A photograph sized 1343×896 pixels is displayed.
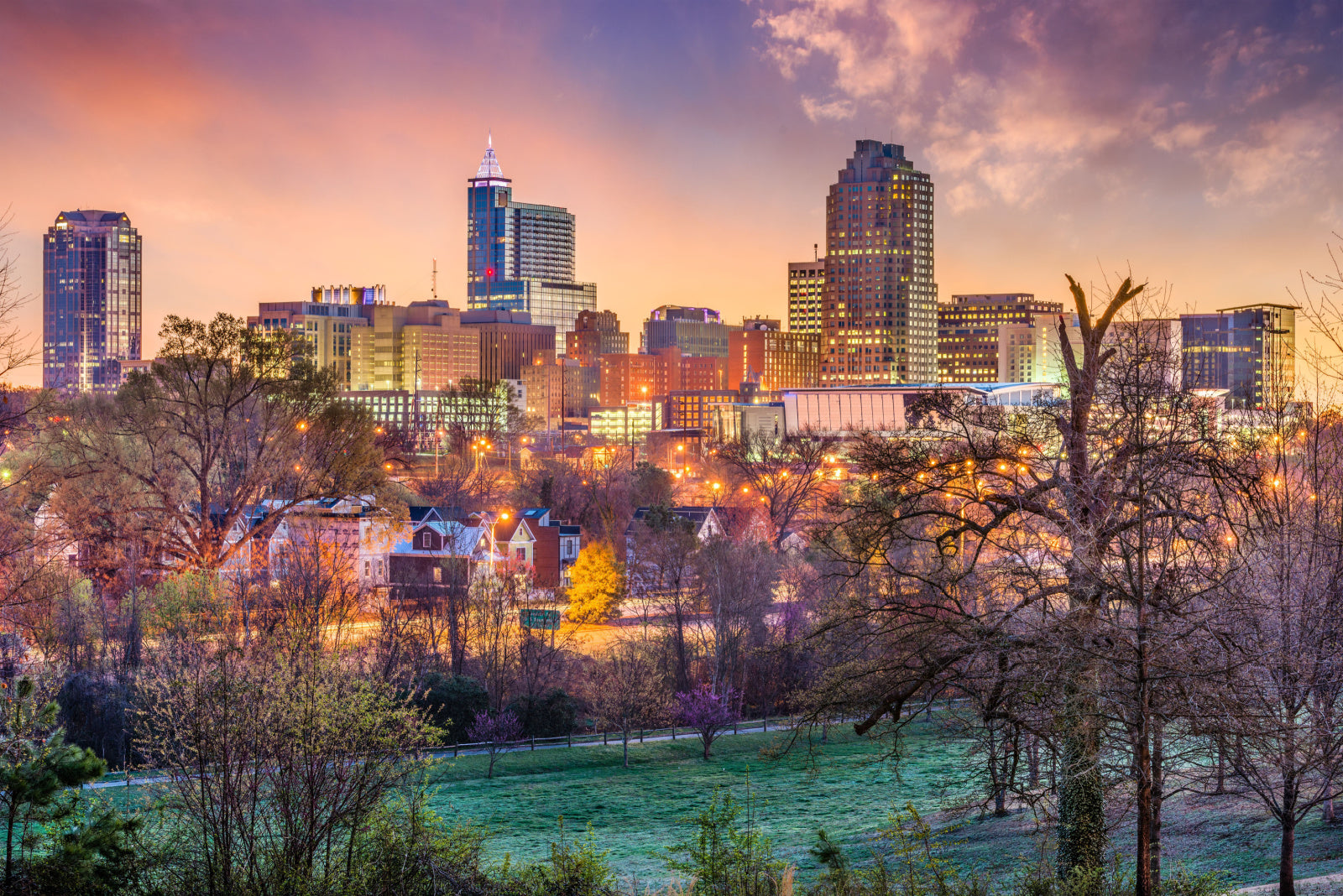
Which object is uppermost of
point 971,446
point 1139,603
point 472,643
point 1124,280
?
point 1124,280

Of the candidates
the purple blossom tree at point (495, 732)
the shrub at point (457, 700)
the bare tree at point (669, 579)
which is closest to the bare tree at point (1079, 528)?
the purple blossom tree at point (495, 732)

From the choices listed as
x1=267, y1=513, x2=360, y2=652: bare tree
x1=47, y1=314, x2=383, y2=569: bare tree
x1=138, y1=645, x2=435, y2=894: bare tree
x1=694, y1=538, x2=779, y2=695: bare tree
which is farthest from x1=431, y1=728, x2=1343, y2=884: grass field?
x1=47, y1=314, x2=383, y2=569: bare tree

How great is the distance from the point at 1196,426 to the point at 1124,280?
207 centimetres

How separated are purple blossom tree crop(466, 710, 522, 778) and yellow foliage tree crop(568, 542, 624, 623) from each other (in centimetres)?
1539

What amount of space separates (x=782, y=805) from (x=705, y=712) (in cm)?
549

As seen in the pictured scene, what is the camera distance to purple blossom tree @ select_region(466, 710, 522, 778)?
36.8 meters

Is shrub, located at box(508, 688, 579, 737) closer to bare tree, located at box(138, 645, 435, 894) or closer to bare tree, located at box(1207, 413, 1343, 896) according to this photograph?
bare tree, located at box(138, 645, 435, 894)

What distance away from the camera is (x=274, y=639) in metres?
28.2

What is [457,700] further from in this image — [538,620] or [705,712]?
[705,712]

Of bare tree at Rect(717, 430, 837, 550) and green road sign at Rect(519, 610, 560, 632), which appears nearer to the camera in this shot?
green road sign at Rect(519, 610, 560, 632)

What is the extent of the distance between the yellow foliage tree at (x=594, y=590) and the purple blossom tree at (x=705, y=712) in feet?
43.5

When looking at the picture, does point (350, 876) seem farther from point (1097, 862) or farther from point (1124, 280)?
point (1124, 280)

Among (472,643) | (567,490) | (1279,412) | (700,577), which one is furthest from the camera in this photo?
(567,490)

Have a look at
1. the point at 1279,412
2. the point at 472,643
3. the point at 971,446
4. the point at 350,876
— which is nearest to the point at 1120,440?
the point at 971,446
